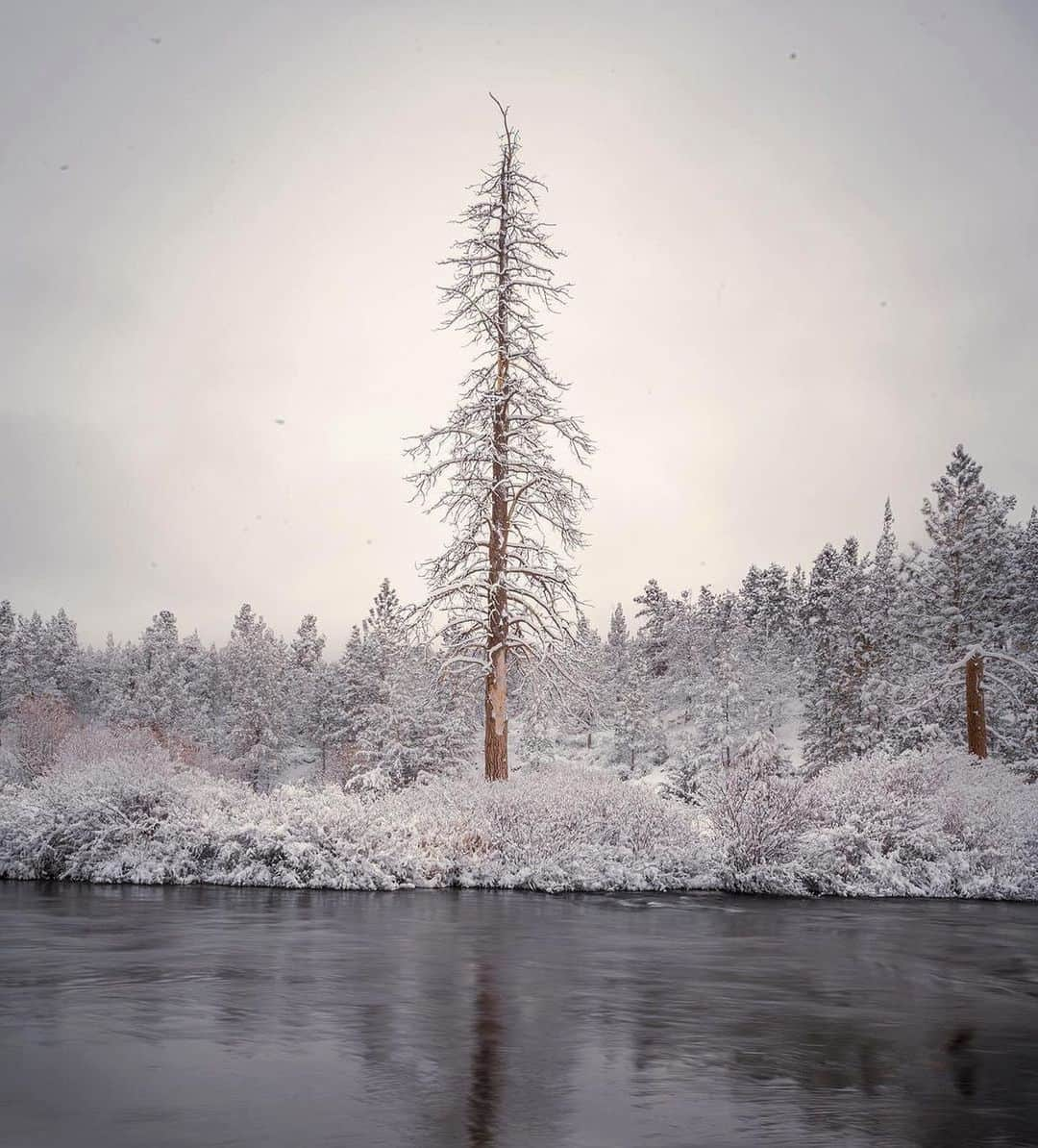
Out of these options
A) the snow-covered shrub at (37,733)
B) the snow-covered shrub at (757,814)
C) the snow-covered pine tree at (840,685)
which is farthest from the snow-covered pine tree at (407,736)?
the snow-covered shrub at (757,814)

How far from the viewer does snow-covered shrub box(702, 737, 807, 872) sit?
21.3 meters

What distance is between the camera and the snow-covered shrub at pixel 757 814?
Answer: 21344 millimetres

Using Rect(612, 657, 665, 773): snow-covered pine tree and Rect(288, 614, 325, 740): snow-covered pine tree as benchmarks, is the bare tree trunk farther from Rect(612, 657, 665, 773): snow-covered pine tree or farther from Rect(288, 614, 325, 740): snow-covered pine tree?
Rect(288, 614, 325, 740): snow-covered pine tree

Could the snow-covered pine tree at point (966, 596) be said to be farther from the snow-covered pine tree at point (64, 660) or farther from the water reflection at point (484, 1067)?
the snow-covered pine tree at point (64, 660)

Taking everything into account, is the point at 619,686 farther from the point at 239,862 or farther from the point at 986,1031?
the point at 986,1031

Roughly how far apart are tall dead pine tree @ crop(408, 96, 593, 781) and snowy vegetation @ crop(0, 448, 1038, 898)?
959 mm

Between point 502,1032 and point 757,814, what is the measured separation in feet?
45.1

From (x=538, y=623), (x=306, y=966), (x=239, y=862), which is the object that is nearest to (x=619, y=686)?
(x=538, y=623)

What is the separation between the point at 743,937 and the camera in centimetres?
1512

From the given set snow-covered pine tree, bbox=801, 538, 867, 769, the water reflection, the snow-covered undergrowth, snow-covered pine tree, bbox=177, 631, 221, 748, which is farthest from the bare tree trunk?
snow-covered pine tree, bbox=177, 631, 221, 748

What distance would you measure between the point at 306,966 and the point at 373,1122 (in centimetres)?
603

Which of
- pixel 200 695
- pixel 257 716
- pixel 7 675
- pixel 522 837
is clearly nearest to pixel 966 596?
pixel 522 837

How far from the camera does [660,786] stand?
31.6 meters

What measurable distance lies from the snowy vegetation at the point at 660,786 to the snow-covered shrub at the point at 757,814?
0.05 m
